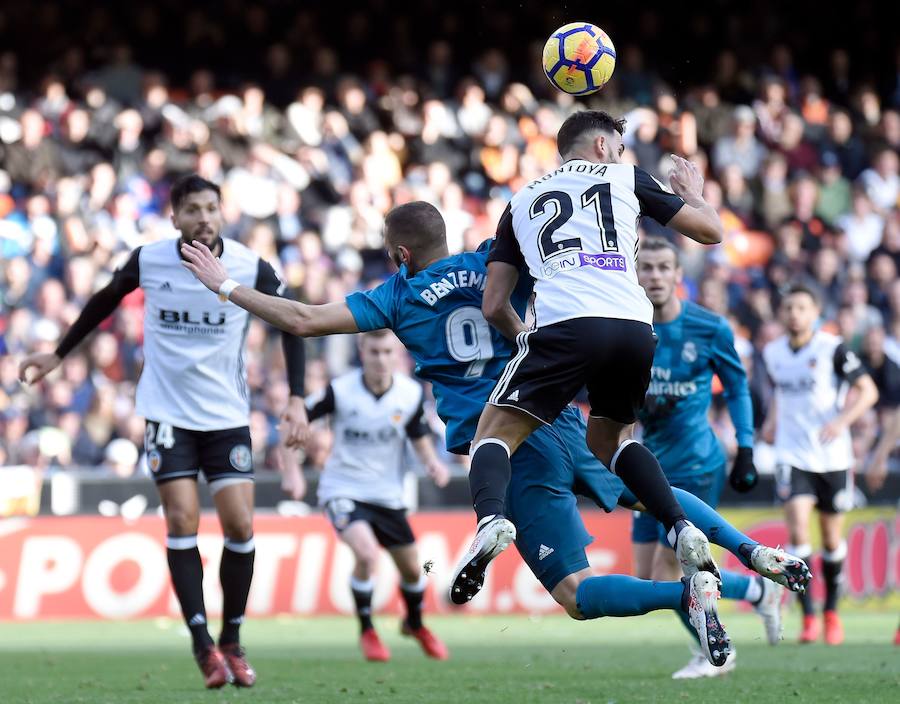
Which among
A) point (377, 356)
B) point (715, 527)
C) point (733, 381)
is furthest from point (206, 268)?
point (377, 356)

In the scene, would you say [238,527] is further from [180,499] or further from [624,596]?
[624,596]

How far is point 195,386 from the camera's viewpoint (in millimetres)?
8656

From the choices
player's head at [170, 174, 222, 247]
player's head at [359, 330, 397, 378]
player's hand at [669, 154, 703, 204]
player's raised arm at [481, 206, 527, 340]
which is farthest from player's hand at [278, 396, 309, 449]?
player's head at [359, 330, 397, 378]

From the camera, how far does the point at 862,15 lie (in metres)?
25.7

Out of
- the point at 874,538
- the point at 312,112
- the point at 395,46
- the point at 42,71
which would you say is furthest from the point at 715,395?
the point at 42,71

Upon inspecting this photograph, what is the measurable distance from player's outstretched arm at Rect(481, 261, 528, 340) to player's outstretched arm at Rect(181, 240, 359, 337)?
60cm

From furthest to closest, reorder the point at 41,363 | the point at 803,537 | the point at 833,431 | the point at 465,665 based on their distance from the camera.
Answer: the point at 803,537 < the point at 833,431 < the point at 465,665 < the point at 41,363

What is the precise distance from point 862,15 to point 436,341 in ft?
68.4

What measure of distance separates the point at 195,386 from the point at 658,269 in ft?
9.26

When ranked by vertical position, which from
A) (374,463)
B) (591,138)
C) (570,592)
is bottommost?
(570,592)

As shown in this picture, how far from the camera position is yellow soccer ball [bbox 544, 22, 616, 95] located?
7324 millimetres

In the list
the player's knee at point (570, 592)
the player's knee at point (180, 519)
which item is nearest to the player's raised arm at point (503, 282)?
the player's knee at point (570, 592)

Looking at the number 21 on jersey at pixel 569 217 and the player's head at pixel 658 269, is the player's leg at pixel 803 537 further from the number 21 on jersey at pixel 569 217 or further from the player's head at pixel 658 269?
the number 21 on jersey at pixel 569 217

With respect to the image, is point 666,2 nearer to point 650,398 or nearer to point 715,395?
point 715,395
